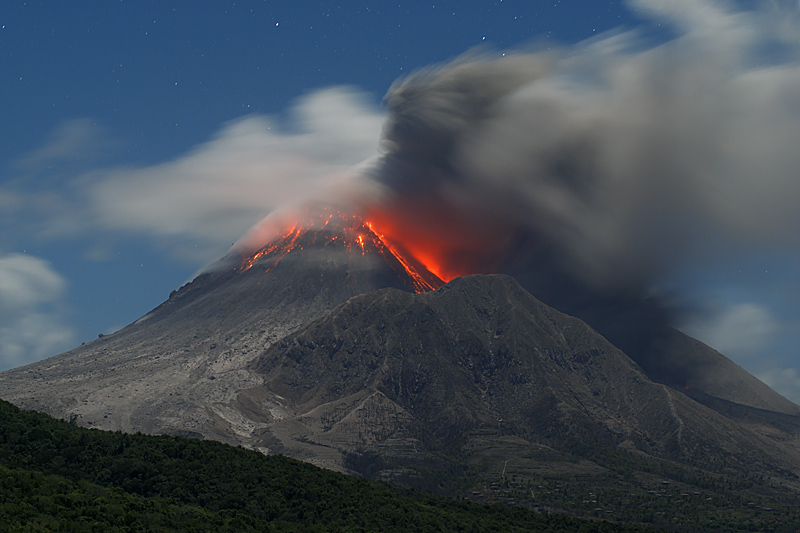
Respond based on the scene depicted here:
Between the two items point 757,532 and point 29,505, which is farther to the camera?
point 757,532

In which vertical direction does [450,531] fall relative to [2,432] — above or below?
Result: below

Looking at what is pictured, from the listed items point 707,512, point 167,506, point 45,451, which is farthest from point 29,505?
point 707,512

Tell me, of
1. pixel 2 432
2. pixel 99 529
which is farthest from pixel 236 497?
pixel 99 529

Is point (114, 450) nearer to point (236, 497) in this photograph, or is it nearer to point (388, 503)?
point (236, 497)

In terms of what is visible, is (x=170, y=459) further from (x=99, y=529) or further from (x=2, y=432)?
(x=99, y=529)

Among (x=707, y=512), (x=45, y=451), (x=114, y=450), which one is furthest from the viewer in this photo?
(x=707, y=512)

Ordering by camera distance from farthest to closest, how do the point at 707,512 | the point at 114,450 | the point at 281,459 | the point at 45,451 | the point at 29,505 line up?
the point at 707,512 < the point at 281,459 < the point at 114,450 < the point at 45,451 < the point at 29,505
